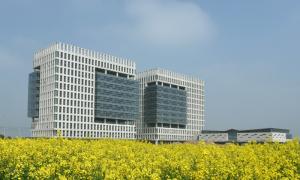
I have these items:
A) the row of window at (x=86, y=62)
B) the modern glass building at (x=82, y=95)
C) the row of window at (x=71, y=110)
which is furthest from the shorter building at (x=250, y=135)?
the row of window at (x=71, y=110)

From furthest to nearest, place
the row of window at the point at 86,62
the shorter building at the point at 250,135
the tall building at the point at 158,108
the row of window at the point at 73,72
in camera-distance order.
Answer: the tall building at the point at 158,108, the shorter building at the point at 250,135, the row of window at the point at 86,62, the row of window at the point at 73,72

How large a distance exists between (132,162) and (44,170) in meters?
3.47

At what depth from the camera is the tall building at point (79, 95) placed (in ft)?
475

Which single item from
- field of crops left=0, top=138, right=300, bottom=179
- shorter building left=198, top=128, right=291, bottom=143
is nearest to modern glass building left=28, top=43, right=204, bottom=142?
shorter building left=198, top=128, right=291, bottom=143

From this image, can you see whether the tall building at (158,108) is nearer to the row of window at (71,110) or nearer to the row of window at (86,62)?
the row of window at (86,62)

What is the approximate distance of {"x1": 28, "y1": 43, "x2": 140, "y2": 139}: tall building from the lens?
144750 millimetres

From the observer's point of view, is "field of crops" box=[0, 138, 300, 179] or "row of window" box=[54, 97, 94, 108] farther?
"row of window" box=[54, 97, 94, 108]

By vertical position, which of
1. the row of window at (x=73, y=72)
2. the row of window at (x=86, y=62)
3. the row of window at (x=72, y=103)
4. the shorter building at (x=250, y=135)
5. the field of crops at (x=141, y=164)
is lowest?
the shorter building at (x=250, y=135)

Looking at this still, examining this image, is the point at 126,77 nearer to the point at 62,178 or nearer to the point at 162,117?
the point at 162,117

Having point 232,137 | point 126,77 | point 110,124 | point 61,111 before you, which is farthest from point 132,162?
point 232,137

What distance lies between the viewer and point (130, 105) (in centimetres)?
16950

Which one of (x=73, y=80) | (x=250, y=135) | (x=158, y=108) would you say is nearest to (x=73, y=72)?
(x=73, y=80)

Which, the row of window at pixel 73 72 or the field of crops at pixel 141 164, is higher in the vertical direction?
the row of window at pixel 73 72

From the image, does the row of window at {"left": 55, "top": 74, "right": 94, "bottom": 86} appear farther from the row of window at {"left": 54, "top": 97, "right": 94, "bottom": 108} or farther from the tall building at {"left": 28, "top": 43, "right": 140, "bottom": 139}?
the row of window at {"left": 54, "top": 97, "right": 94, "bottom": 108}
